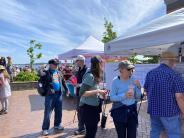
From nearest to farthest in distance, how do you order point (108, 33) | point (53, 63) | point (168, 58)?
point (168, 58)
point (53, 63)
point (108, 33)

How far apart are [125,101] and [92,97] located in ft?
2.19

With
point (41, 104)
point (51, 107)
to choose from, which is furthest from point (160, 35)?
point (41, 104)

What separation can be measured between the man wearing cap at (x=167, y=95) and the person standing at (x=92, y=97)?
0.90 metres

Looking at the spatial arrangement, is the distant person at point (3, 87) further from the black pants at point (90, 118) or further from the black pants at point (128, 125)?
the black pants at point (128, 125)

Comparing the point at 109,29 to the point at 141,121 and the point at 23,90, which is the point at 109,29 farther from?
the point at 141,121

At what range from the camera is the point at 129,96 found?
4.23m

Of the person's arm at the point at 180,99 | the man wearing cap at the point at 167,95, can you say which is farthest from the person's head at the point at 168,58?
the person's arm at the point at 180,99

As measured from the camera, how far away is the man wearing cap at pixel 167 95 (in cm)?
394

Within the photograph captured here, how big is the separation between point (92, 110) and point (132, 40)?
138 centimetres

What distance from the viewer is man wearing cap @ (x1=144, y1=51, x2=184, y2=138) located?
3943mm

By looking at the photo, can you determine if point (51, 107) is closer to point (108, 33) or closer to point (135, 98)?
point (135, 98)

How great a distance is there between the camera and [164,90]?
3.98 metres

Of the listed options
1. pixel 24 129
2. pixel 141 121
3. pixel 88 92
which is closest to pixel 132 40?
pixel 88 92

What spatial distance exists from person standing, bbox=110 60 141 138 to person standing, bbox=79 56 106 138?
16.6 inches
